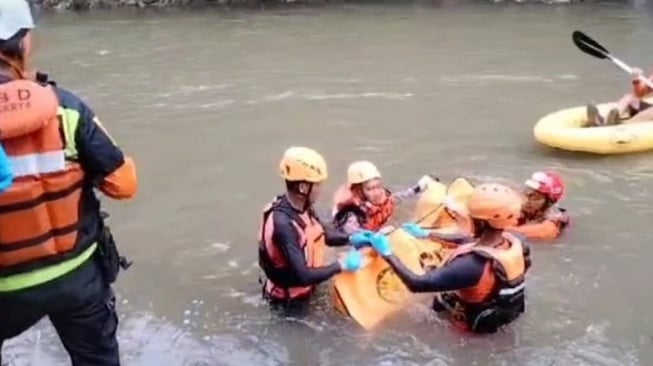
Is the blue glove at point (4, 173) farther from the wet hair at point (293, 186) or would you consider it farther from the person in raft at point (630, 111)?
the person in raft at point (630, 111)

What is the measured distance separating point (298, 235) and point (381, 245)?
39 cm

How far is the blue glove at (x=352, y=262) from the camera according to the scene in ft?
15.5

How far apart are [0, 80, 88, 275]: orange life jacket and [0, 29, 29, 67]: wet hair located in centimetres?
9

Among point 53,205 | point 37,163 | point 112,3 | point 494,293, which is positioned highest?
point 37,163

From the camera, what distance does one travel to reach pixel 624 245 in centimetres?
588

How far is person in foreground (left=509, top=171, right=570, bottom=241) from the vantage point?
5652 millimetres

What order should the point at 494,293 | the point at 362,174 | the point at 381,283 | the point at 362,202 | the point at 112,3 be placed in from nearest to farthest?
the point at 494,293 < the point at 381,283 < the point at 362,174 < the point at 362,202 < the point at 112,3

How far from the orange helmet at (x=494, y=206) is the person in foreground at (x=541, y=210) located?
1.33m

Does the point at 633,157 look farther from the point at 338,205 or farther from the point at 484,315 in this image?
the point at 484,315

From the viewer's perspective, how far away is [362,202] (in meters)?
5.59

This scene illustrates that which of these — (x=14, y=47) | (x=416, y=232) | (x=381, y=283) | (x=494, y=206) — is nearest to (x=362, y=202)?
(x=416, y=232)

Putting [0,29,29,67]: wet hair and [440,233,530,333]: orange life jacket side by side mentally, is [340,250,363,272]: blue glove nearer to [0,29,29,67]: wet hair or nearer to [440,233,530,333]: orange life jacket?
A: [440,233,530,333]: orange life jacket

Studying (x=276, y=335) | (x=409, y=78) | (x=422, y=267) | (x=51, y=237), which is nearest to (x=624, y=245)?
(x=422, y=267)

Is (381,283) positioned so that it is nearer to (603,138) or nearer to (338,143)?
(603,138)
